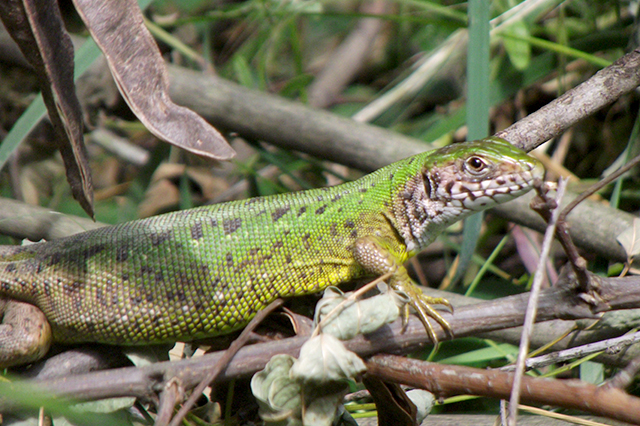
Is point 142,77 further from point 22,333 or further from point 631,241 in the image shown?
point 631,241

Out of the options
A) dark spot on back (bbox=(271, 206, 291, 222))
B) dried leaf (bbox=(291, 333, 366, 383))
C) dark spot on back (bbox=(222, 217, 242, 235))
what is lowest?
dried leaf (bbox=(291, 333, 366, 383))

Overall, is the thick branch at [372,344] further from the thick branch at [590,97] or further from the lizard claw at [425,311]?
the thick branch at [590,97]

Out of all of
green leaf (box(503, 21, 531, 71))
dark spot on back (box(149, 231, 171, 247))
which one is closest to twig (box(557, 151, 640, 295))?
dark spot on back (box(149, 231, 171, 247))

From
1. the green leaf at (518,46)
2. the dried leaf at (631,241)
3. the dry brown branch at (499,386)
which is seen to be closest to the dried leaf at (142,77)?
the dry brown branch at (499,386)

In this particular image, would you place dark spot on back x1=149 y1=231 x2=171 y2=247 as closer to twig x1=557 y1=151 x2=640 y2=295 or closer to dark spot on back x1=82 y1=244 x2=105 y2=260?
dark spot on back x1=82 y1=244 x2=105 y2=260

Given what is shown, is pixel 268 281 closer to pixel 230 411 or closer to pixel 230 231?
pixel 230 231

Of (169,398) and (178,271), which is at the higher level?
(178,271)

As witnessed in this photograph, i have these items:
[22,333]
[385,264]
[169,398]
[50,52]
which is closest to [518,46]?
[385,264]
